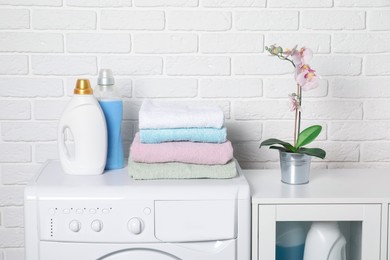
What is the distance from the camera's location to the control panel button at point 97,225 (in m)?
1.51

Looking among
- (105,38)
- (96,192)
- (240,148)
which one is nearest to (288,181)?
(240,148)

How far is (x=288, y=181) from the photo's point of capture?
1.69 m

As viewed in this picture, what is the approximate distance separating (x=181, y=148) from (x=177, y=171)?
66 mm

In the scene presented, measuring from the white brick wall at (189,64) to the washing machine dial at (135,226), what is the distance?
1.69 feet

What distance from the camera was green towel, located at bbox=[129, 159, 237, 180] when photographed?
1602 mm

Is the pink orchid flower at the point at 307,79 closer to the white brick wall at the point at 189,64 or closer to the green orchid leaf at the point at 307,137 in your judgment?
the green orchid leaf at the point at 307,137

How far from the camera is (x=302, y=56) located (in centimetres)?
162

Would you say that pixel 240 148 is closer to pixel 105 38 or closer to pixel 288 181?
pixel 288 181

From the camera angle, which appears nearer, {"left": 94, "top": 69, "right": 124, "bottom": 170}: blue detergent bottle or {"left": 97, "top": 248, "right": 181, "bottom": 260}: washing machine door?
{"left": 97, "top": 248, "right": 181, "bottom": 260}: washing machine door

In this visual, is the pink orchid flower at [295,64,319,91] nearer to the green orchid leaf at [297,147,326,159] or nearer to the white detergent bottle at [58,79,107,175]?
the green orchid leaf at [297,147,326,159]

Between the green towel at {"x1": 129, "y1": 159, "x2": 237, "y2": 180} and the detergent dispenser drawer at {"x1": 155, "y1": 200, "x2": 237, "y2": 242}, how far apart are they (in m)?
0.10

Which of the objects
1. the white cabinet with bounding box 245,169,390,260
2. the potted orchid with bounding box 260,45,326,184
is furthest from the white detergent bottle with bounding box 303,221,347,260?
the potted orchid with bounding box 260,45,326,184

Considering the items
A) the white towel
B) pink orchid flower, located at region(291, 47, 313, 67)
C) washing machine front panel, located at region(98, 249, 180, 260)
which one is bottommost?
washing machine front panel, located at region(98, 249, 180, 260)

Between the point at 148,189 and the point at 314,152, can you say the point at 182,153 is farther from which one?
the point at 314,152
